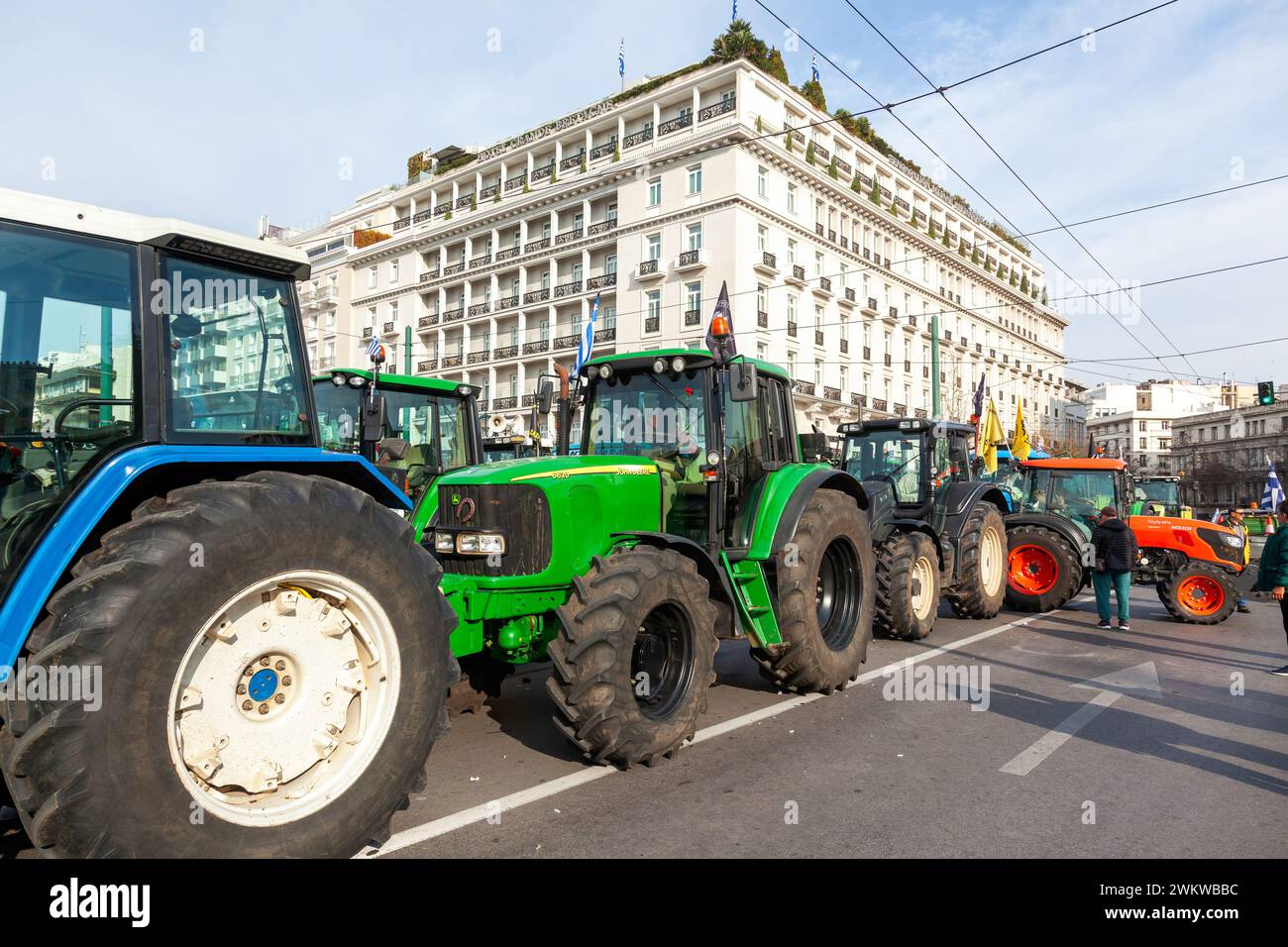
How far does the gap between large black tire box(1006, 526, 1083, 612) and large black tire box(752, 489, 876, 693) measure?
566 centimetres

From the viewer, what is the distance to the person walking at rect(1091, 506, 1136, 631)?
10562 mm

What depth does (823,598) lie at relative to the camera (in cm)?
715

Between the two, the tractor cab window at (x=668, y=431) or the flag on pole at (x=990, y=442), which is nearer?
the tractor cab window at (x=668, y=431)

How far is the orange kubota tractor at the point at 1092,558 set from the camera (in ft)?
37.1

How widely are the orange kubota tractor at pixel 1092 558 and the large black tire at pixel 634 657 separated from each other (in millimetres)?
8641

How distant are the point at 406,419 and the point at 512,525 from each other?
4.37 m

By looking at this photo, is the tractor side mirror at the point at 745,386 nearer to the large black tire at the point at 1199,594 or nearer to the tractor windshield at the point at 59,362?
the tractor windshield at the point at 59,362

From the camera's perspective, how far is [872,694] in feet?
21.8

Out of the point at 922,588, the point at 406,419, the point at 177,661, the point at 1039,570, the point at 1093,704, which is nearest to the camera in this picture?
the point at 177,661

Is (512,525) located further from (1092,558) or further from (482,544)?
(1092,558)

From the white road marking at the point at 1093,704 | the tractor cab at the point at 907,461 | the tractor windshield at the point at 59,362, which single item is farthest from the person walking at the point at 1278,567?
the tractor windshield at the point at 59,362

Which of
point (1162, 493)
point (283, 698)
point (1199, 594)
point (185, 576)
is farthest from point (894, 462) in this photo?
point (1162, 493)

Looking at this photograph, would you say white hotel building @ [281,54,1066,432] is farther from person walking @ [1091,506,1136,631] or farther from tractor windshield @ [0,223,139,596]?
tractor windshield @ [0,223,139,596]
